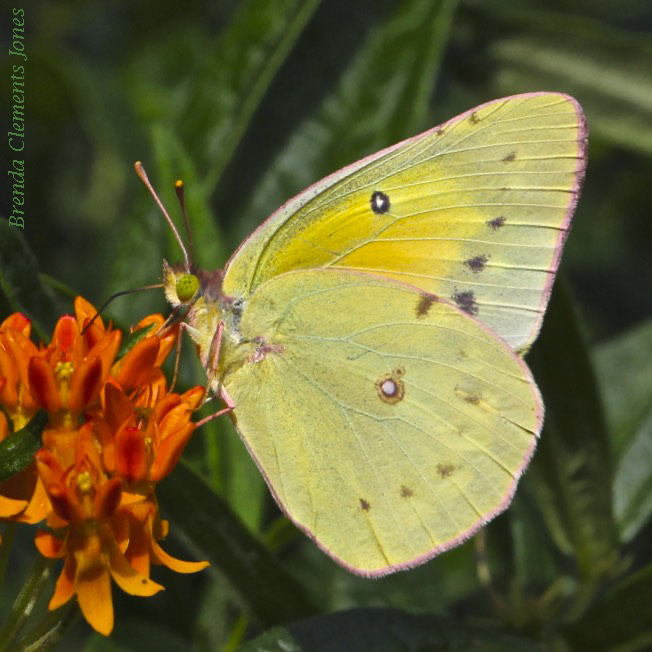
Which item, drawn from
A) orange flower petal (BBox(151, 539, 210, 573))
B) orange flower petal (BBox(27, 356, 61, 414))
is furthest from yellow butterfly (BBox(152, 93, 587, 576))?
orange flower petal (BBox(27, 356, 61, 414))

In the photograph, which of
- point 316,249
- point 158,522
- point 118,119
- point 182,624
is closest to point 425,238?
point 316,249

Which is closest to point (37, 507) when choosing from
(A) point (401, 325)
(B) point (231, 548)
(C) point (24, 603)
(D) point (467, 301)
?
(C) point (24, 603)

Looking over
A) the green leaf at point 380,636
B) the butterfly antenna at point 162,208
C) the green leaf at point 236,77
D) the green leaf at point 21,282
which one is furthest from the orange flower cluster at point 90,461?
the green leaf at point 236,77

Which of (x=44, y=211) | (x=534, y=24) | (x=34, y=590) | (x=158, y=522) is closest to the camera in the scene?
(x=34, y=590)

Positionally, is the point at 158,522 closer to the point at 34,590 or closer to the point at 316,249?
the point at 34,590

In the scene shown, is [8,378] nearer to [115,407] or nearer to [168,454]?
[115,407]

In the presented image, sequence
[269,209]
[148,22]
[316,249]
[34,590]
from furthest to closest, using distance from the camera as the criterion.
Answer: [148,22], [269,209], [316,249], [34,590]

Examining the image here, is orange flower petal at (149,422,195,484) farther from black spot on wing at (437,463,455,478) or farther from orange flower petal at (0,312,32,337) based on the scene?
black spot on wing at (437,463,455,478)

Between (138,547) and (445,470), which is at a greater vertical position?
(138,547)
